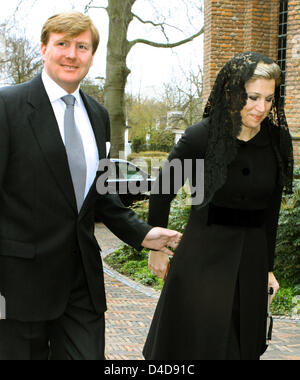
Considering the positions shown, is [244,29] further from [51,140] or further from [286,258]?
[51,140]

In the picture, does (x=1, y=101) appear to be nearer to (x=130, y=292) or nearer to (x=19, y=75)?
(x=130, y=292)

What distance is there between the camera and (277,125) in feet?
10.2

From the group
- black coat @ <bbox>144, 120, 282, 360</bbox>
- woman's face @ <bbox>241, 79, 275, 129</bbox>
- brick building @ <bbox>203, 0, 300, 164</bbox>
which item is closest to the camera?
woman's face @ <bbox>241, 79, 275, 129</bbox>

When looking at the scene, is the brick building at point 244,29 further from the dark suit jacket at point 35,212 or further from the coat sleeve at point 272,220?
the dark suit jacket at point 35,212

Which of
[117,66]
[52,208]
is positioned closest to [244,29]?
[117,66]

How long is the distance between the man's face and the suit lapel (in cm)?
14

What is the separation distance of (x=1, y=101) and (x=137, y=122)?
42.9 metres

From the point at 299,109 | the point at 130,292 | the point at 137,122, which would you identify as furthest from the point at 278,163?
the point at 137,122

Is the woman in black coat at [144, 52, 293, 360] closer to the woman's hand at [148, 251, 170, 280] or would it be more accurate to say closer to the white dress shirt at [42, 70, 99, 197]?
the woman's hand at [148, 251, 170, 280]

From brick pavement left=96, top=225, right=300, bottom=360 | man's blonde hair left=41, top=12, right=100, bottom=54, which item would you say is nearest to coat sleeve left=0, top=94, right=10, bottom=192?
man's blonde hair left=41, top=12, right=100, bottom=54

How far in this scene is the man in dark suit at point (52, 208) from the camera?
2432mm

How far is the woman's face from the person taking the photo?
2.80m

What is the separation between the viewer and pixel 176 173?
3.04 m

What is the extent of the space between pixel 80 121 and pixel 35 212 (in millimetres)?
565
